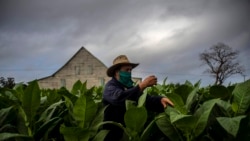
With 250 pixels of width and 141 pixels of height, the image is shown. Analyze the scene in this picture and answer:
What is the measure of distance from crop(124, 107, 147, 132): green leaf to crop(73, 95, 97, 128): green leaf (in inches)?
5.4

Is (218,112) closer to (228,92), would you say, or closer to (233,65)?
(228,92)

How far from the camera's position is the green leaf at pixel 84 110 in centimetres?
140

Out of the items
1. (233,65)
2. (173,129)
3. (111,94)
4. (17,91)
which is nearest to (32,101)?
(17,91)

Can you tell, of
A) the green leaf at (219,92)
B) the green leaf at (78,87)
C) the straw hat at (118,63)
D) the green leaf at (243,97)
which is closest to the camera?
the green leaf at (243,97)

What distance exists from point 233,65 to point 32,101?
3713 cm

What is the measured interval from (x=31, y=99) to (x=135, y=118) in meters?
0.40

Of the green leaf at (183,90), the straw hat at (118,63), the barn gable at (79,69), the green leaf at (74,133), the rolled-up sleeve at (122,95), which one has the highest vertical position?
the barn gable at (79,69)

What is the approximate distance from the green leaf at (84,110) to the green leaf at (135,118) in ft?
0.45

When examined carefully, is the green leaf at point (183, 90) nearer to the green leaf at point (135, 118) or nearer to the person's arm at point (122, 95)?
the green leaf at point (135, 118)

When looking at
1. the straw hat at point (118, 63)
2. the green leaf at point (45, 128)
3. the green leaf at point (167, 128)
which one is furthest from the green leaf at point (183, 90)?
the straw hat at point (118, 63)

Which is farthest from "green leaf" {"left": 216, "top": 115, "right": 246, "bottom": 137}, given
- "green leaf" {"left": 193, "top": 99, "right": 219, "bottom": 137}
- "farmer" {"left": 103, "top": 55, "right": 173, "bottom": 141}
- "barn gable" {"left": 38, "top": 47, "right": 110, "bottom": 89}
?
"barn gable" {"left": 38, "top": 47, "right": 110, "bottom": 89}

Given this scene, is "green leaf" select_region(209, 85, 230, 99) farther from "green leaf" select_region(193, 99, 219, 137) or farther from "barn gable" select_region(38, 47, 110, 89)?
"barn gable" select_region(38, 47, 110, 89)

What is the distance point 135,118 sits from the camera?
4.50 ft

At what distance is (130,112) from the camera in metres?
1.35
